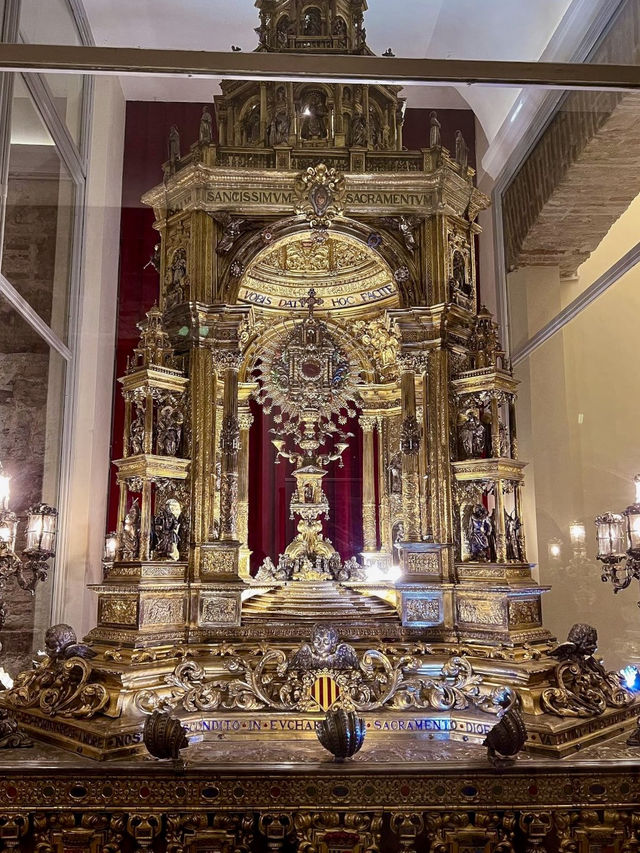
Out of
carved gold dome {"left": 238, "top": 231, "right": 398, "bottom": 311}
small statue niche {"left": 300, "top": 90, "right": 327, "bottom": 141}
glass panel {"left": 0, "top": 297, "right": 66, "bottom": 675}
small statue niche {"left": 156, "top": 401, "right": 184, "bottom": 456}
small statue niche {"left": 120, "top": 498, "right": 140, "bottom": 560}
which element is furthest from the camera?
carved gold dome {"left": 238, "top": 231, "right": 398, "bottom": 311}

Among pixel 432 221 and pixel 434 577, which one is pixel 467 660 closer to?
pixel 434 577

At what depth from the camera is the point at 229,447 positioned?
5.41 meters

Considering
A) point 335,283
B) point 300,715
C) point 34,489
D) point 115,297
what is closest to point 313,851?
point 300,715

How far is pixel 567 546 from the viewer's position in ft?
21.0

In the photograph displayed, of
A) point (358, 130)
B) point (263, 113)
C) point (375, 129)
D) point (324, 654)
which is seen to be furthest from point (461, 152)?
point (324, 654)

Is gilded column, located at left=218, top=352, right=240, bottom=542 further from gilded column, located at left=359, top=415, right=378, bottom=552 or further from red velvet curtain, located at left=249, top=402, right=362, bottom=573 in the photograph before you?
gilded column, located at left=359, top=415, right=378, bottom=552

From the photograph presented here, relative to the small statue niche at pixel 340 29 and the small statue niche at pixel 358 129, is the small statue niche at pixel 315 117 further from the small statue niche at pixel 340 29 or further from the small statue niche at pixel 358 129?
the small statue niche at pixel 340 29

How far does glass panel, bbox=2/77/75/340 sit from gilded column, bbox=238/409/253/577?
1.87 meters

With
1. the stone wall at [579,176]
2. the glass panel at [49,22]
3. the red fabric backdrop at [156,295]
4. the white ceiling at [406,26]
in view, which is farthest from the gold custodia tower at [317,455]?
the glass panel at [49,22]

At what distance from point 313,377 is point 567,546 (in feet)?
8.40

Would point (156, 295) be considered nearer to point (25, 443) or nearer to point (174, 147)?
point (174, 147)

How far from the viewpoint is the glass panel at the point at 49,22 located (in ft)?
18.6

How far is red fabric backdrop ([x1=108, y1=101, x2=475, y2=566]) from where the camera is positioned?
20.2ft

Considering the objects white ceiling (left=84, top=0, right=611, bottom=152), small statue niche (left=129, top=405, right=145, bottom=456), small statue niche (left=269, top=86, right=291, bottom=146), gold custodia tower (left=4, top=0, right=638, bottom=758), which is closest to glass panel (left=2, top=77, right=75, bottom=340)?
white ceiling (left=84, top=0, right=611, bottom=152)
